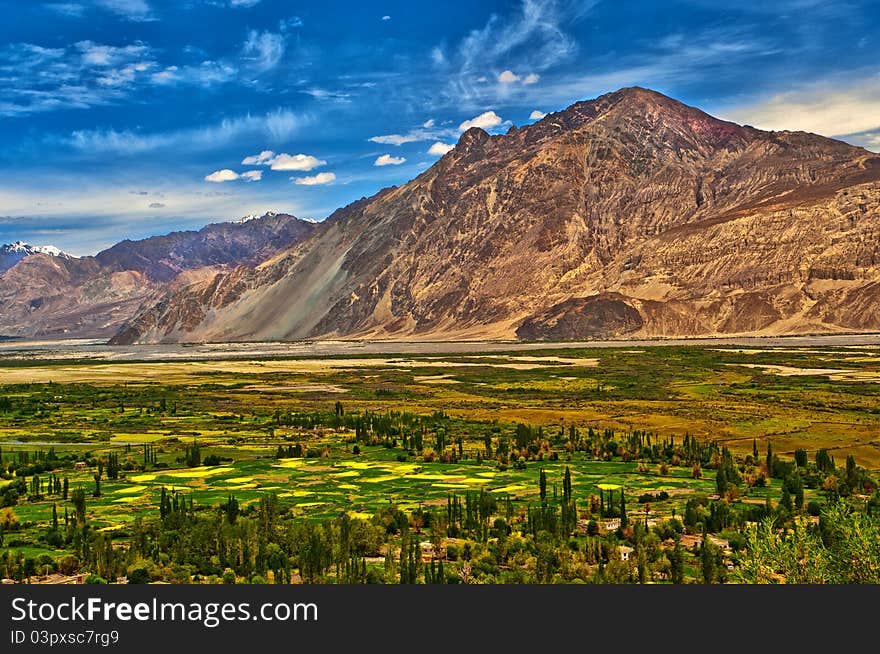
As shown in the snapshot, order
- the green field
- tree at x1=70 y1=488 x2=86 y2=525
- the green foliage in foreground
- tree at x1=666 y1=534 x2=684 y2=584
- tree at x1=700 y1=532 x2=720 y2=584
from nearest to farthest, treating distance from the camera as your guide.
Result: the green foliage in foreground < tree at x1=700 y1=532 x2=720 y2=584 < tree at x1=666 y1=534 x2=684 y2=584 < tree at x1=70 y1=488 x2=86 y2=525 < the green field

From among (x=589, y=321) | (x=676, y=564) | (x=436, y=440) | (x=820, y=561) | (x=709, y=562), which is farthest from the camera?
(x=589, y=321)

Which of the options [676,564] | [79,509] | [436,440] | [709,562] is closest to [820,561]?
[709,562]

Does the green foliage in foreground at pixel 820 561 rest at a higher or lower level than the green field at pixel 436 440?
higher

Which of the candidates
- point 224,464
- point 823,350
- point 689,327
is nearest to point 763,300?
point 689,327

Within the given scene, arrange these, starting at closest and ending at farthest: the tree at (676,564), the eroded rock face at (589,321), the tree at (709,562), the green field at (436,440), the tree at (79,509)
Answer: the tree at (709,562), the tree at (676,564), the tree at (79,509), the green field at (436,440), the eroded rock face at (589,321)

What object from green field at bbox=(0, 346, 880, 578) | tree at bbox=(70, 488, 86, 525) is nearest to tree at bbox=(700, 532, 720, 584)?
green field at bbox=(0, 346, 880, 578)

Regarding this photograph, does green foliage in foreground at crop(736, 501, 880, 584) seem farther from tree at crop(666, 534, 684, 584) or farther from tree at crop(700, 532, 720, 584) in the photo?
tree at crop(666, 534, 684, 584)

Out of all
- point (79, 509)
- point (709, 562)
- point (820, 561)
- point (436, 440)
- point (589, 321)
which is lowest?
point (436, 440)

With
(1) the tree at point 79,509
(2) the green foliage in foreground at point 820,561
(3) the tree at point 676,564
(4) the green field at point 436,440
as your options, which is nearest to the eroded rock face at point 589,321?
(4) the green field at point 436,440

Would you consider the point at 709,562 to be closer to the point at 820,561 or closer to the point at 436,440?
the point at 820,561

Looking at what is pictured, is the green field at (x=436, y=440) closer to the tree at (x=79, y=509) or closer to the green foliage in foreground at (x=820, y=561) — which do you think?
the tree at (x=79, y=509)

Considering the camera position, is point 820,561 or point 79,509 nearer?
point 820,561

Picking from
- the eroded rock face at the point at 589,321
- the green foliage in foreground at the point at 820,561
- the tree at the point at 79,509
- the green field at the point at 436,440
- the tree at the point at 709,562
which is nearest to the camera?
the green foliage in foreground at the point at 820,561
